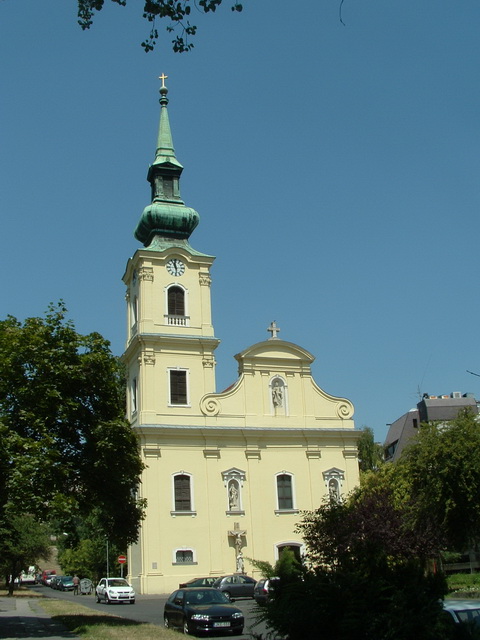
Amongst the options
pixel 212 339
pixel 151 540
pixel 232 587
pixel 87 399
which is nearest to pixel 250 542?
pixel 151 540

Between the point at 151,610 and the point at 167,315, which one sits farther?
the point at 167,315

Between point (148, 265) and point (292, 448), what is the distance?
14.9 meters

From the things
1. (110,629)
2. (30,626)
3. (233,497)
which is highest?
(233,497)

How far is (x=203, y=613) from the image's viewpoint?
19250mm

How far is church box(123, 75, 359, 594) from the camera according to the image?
4166cm

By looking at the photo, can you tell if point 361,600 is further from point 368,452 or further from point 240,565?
point 368,452

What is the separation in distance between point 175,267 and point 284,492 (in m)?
16.1

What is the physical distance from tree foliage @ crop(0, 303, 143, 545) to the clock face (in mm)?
23857

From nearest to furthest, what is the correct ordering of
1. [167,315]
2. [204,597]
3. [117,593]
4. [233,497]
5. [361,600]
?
[361,600]
[204,597]
[117,593]
[233,497]
[167,315]

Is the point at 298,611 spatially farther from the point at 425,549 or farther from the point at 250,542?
the point at 250,542

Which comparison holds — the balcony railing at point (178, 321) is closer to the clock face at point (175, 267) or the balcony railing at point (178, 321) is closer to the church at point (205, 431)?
the church at point (205, 431)

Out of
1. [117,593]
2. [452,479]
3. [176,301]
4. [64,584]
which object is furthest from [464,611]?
[64,584]

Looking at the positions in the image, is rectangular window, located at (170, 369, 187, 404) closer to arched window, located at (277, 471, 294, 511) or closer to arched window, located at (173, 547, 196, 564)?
arched window, located at (277, 471, 294, 511)

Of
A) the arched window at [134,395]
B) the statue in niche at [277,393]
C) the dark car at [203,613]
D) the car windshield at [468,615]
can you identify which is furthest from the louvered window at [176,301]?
the car windshield at [468,615]
